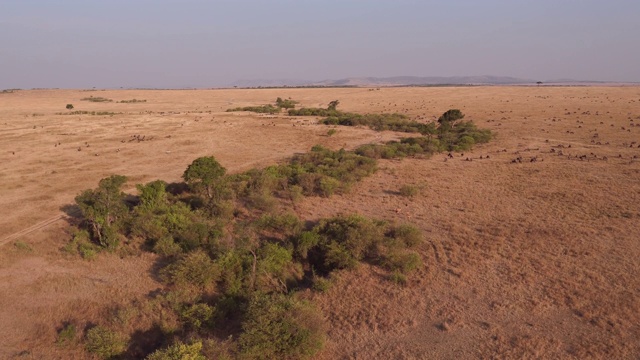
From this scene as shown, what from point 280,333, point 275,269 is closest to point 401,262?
point 275,269

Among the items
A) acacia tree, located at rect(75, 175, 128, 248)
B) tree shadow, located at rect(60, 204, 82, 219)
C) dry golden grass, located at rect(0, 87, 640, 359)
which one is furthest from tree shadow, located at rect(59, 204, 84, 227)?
acacia tree, located at rect(75, 175, 128, 248)

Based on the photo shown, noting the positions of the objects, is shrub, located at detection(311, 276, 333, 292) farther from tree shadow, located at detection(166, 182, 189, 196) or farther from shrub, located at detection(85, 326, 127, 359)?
tree shadow, located at detection(166, 182, 189, 196)

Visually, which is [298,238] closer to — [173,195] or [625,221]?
[173,195]

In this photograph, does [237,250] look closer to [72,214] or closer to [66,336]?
[66,336]

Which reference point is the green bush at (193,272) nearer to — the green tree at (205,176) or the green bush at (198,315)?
the green bush at (198,315)

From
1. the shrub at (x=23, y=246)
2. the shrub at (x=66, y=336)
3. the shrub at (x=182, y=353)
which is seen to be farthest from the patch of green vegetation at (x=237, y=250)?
the shrub at (x=23, y=246)
